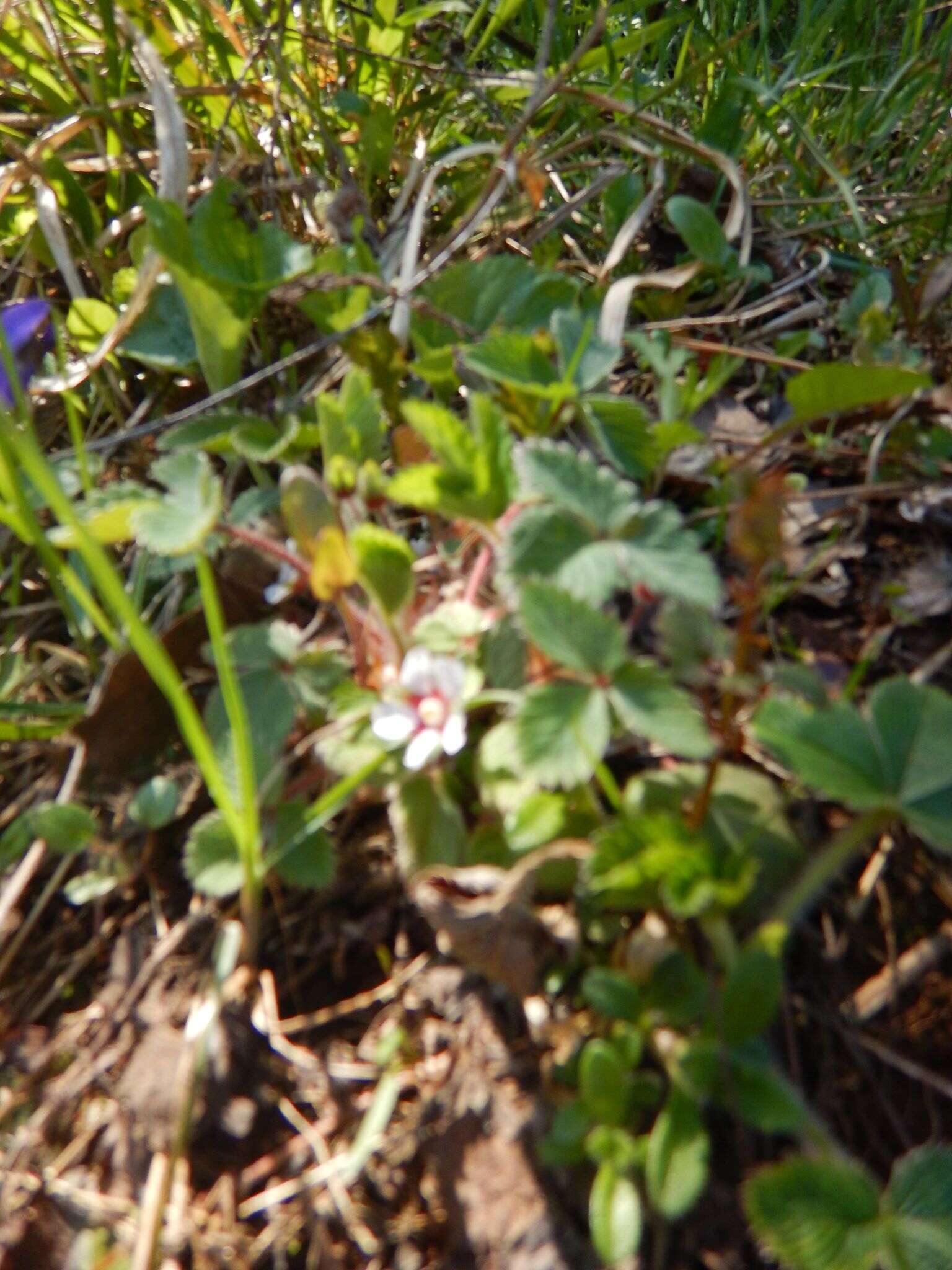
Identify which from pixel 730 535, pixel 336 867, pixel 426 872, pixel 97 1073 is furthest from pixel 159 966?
pixel 730 535

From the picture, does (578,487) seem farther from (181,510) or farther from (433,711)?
(181,510)

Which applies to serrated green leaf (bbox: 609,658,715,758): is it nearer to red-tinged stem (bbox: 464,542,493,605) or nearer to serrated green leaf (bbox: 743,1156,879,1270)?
red-tinged stem (bbox: 464,542,493,605)

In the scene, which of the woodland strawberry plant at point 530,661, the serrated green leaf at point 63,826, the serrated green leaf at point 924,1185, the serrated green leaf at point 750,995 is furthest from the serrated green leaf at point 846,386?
the serrated green leaf at point 63,826

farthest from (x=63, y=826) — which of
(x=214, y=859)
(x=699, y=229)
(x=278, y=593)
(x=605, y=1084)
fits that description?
(x=699, y=229)

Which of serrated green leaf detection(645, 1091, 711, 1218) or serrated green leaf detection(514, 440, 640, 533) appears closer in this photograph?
serrated green leaf detection(645, 1091, 711, 1218)

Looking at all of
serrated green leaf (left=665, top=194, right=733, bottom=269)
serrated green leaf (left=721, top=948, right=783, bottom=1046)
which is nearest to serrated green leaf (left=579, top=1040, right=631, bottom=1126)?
serrated green leaf (left=721, top=948, right=783, bottom=1046)

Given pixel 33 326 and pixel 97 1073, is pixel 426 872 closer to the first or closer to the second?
pixel 97 1073
